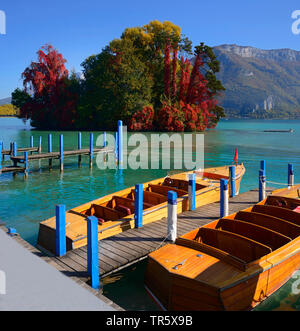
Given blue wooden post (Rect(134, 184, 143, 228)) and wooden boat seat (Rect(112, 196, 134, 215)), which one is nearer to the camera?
blue wooden post (Rect(134, 184, 143, 228))

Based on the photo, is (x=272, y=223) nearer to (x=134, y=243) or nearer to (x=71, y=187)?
(x=134, y=243)

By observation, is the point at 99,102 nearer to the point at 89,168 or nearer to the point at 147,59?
the point at 147,59

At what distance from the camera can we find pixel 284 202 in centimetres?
1012

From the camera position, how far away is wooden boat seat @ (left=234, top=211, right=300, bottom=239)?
26.1 feet

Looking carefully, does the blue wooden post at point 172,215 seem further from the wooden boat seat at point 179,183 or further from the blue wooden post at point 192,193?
the wooden boat seat at point 179,183

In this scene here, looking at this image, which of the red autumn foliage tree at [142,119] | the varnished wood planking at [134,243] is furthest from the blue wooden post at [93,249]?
the red autumn foliage tree at [142,119]

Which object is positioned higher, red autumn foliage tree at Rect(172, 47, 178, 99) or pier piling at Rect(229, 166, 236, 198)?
red autumn foliage tree at Rect(172, 47, 178, 99)

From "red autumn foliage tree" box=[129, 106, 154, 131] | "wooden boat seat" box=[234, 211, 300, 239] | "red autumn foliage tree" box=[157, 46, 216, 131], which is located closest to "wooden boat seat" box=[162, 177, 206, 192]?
"wooden boat seat" box=[234, 211, 300, 239]

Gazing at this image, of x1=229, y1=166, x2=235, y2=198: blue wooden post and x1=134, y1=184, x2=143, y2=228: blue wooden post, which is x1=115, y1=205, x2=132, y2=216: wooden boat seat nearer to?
x1=134, y1=184, x2=143, y2=228: blue wooden post

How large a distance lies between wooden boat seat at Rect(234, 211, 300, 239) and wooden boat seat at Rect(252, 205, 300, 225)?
64 cm

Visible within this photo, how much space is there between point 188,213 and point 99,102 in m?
52.6

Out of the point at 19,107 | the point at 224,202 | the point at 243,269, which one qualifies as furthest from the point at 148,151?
the point at 19,107

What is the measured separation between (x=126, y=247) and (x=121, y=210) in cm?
236

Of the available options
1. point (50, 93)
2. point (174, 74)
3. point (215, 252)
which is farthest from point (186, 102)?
point (215, 252)
